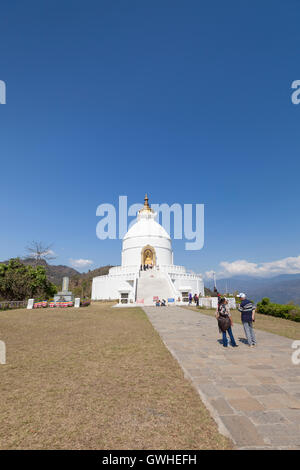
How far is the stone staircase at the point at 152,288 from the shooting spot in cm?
2552

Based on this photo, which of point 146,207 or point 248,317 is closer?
point 248,317

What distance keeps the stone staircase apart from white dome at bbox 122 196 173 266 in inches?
377

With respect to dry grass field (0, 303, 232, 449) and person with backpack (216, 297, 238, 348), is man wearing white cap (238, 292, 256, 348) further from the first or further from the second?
dry grass field (0, 303, 232, 449)

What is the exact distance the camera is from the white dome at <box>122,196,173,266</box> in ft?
128

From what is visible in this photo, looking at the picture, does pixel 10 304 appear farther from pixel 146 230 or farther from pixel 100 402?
pixel 100 402

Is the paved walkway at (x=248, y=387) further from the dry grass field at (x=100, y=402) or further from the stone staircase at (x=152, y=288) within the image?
the stone staircase at (x=152, y=288)

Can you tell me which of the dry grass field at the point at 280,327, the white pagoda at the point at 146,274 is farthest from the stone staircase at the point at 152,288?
the dry grass field at the point at 280,327

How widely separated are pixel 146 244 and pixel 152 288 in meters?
13.3

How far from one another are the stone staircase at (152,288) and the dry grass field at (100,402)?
19321 millimetres

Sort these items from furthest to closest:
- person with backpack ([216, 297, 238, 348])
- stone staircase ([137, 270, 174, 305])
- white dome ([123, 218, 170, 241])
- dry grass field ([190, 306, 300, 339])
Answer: white dome ([123, 218, 170, 241])
stone staircase ([137, 270, 174, 305])
dry grass field ([190, 306, 300, 339])
person with backpack ([216, 297, 238, 348])

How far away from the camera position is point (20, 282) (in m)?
26.7

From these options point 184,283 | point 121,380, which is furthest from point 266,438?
point 184,283

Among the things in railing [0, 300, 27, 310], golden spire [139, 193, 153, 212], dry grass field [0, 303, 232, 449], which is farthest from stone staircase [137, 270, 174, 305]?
golden spire [139, 193, 153, 212]

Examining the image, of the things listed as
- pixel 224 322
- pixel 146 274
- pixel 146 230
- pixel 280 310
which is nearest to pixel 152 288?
pixel 146 274
